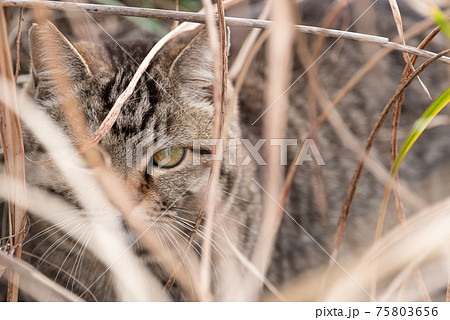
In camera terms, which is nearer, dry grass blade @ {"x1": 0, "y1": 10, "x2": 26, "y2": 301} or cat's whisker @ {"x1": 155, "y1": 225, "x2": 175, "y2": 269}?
dry grass blade @ {"x1": 0, "y1": 10, "x2": 26, "y2": 301}

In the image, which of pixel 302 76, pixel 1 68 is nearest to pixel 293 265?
pixel 302 76

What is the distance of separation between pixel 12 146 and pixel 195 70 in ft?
1.32

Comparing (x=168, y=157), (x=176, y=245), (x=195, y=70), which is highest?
(x=195, y=70)

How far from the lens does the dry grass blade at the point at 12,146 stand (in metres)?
0.79

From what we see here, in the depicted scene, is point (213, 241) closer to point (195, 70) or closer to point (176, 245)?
point (176, 245)

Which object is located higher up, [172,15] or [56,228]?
[172,15]

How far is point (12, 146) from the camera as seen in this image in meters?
0.81

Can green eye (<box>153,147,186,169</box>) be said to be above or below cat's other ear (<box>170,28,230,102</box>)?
below

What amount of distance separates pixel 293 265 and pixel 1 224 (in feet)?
2.50

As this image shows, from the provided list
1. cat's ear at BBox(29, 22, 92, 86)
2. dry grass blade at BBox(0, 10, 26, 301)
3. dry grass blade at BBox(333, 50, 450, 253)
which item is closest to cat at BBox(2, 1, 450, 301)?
cat's ear at BBox(29, 22, 92, 86)

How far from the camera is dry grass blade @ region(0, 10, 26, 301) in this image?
79 cm

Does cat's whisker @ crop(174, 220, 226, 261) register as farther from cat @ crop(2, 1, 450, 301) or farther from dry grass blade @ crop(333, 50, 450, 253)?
dry grass blade @ crop(333, 50, 450, 253)

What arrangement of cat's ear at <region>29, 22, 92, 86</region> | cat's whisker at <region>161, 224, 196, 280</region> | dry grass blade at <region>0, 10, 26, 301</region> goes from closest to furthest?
dry grass blade at <region>0, 10, 26, 301</region>
cat's ear at <region>29, 22, 92, 86</region>
cat's whisker at <region>161, 224, 196, 280</region>

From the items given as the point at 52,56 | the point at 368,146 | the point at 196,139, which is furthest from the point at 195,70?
the point at 368,146
